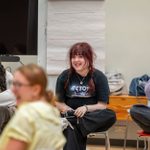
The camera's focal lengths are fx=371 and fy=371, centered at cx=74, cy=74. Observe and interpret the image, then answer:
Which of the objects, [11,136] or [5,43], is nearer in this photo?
[11,136]

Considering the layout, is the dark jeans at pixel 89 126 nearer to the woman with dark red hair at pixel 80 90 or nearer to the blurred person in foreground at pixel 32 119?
the woman with dark red hair at pixel 80 90

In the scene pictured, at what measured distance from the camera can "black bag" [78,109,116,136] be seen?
287 centimetres

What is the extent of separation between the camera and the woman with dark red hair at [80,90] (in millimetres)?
2953

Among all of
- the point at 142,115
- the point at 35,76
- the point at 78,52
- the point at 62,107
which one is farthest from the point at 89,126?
the point at 35,76

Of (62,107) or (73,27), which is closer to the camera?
(62,107)

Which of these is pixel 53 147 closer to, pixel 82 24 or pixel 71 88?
pixel 71 88

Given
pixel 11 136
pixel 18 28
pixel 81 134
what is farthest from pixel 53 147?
pixel 18 28

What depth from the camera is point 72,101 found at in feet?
10.1

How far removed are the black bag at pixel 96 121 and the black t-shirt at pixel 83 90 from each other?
176 mm

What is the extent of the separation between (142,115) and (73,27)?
178 centimetres

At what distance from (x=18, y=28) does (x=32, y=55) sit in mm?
369

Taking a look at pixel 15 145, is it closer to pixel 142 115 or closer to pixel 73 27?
pixel 142 115

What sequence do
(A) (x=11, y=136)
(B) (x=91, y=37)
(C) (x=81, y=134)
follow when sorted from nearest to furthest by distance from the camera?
(A) (x=11, y=136) → (C) (x=81, y=134) → (B) (x=91, y=37)

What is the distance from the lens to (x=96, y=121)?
287 centimetres
